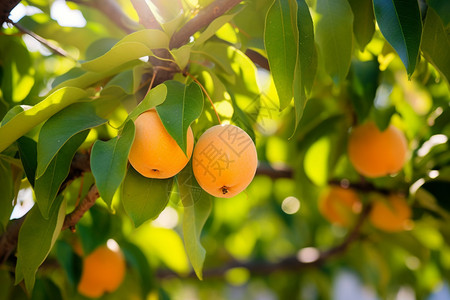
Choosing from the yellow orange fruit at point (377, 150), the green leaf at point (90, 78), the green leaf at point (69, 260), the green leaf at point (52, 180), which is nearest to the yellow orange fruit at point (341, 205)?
the yellow orange fruit at point (377, 150)

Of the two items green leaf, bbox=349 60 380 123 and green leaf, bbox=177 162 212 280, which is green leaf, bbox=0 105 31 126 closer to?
green leaf, bbox=177 162 212 280

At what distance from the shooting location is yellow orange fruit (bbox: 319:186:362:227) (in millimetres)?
1899

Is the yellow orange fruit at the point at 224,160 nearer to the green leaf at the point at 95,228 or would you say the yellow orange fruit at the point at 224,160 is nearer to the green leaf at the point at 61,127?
the green leaf at the point at 61,127

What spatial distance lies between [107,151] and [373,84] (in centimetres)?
83

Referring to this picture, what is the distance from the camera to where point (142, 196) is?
3.15 feet

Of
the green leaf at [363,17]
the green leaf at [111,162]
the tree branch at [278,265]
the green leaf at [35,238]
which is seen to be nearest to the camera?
the green leaf at [111,162]

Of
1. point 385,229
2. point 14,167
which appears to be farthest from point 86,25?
point 385,229

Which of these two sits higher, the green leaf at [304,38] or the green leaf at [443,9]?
the green leaf at [304,38]

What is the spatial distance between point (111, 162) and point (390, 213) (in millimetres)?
1233

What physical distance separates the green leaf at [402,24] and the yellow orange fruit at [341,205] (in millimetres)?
969

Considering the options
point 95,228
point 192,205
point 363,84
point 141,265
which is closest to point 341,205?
point 363,84

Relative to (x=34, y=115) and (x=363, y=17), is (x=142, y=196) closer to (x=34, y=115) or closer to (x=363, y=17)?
(x=34, y=115)

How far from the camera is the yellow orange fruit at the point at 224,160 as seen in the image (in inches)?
34.8

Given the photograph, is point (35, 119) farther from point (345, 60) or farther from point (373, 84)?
point (373, 84)
